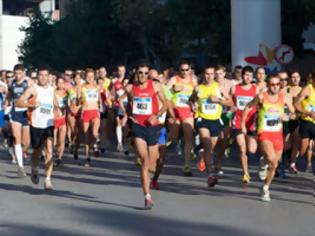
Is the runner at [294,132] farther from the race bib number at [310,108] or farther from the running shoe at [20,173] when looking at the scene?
the running shoe at [20,173]

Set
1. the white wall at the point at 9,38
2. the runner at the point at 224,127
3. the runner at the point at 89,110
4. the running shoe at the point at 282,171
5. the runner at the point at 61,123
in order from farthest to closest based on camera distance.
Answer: the white wall at the point at 9,38, the runner at the point at 89,110, the runner at the point at 61,123, the runner at the point at 224,127, the running shoe at the point at 282,171

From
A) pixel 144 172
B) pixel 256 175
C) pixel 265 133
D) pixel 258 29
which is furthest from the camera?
pixel 258 29

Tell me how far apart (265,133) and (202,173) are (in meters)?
3.96

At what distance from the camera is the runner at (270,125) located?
478 inches

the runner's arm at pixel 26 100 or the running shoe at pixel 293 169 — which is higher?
the runner's arm at pixel 26 100

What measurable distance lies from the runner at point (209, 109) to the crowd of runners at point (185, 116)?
0.01 m

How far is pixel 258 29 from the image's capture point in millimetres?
30906

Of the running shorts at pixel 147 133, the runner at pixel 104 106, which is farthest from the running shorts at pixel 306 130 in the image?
the runner at pixel 104 106

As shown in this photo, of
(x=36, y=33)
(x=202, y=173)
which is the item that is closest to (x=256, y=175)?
(x=202, y=173)

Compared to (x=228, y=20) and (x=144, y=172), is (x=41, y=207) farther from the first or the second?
(x=228, y=20)

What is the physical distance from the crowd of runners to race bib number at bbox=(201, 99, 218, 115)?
0.01 meters

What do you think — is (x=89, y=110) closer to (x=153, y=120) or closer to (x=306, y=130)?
(x=306, y=130)

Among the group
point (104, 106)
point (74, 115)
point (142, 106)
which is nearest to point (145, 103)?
point (142, 106)

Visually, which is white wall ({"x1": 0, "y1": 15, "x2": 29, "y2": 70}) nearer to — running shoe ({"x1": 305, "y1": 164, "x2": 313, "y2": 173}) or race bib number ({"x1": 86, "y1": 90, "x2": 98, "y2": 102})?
race bib number ({"x1": 86, "y1": 90, "x2": 98, "y2": 102})
